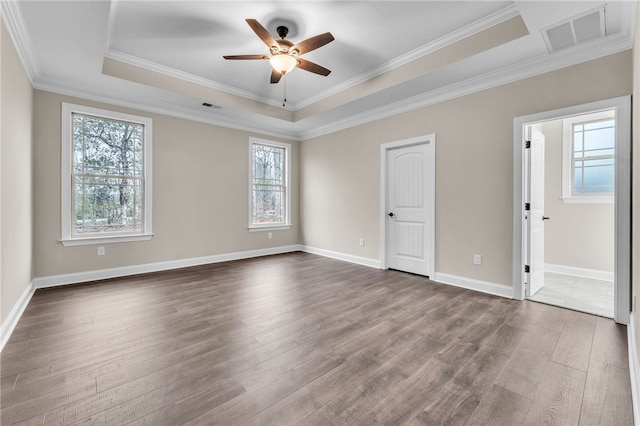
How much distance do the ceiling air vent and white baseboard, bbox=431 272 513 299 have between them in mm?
2606

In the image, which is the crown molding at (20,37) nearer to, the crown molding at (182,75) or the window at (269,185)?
the crown molding at (182,75)

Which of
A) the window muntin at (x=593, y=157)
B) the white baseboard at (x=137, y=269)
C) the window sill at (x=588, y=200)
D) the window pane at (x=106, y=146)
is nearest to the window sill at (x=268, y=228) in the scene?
the white baseboard at (x=137, y=269)

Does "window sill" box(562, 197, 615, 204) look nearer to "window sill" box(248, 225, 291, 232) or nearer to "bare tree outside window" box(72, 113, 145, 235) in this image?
"window sill" box(248, 225, 291, 232)

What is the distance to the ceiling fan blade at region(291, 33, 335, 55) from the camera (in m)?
2.71

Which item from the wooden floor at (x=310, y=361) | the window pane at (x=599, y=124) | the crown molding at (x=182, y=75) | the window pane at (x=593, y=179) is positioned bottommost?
the wooden floor at (x=310, y=361)

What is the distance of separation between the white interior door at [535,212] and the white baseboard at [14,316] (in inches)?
197

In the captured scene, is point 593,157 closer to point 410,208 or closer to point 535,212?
point 535,212

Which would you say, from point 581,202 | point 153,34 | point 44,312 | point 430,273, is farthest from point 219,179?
point 581,202

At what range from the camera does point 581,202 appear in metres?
4.25

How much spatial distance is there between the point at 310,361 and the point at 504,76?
12.2 ft

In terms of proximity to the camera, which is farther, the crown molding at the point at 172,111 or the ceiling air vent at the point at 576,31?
the crown molding at the point at 172,111

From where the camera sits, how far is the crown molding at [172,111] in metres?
3.76

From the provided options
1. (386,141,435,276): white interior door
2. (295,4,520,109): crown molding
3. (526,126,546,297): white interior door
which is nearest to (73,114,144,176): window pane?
(295,4,520,109): crown molding

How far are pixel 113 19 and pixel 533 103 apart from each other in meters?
4.50
